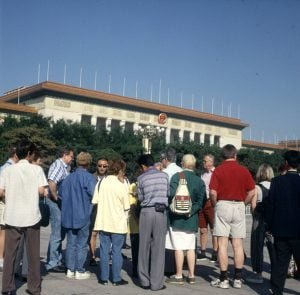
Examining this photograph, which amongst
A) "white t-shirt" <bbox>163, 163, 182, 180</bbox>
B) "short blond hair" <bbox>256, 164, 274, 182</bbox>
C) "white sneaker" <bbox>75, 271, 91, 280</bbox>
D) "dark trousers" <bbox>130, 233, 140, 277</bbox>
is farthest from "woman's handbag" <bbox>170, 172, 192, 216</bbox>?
"white sneaker" <bbox>75, 271, 91, 280</bbox>

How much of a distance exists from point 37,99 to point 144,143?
68.1ft

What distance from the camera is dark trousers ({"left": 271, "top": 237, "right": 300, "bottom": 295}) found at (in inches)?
226

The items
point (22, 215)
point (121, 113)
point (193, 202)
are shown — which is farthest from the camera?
point (121, 113)

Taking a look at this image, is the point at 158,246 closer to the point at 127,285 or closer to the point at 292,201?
the point at 127,285

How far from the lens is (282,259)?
227 inches

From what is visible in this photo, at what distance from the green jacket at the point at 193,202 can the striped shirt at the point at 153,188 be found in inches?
7.0

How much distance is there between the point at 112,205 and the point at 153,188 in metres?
0.62

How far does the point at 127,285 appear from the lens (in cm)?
646

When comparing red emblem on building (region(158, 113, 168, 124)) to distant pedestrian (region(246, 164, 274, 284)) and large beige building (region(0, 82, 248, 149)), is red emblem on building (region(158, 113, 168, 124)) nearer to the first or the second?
large beige building (region(0, 82, 248, 149))

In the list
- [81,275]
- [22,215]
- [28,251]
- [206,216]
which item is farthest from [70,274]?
[206,216]

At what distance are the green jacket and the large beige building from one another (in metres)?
42.6

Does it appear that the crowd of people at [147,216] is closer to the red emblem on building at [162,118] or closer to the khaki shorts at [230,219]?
the khaki shorts at [230,219]

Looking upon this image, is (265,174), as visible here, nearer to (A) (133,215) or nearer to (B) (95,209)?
(A) (133,215)

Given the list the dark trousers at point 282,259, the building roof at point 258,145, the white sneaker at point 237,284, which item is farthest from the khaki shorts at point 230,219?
the building roof at point 258,145
